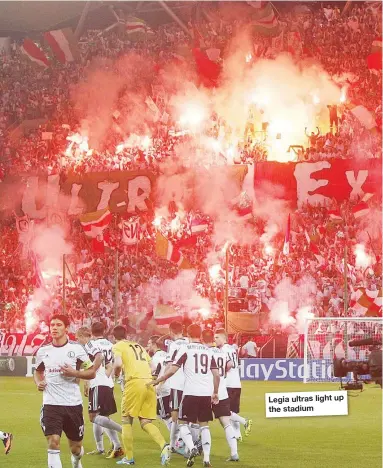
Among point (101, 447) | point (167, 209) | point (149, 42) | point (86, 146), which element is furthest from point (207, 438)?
point (149, 42)

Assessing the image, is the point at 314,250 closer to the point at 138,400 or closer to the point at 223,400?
the point at 223,400

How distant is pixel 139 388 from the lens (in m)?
15.6

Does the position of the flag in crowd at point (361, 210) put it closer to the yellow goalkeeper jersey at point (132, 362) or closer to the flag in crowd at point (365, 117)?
the flag in crowd at point (365, 117)

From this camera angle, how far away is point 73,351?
40.6 ft

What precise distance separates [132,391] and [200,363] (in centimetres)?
119

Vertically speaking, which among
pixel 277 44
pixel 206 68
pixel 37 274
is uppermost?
pixel 277 44

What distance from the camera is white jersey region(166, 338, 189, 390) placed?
15407 millimetres

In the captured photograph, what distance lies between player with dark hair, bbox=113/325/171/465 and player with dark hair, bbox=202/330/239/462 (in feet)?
3.59

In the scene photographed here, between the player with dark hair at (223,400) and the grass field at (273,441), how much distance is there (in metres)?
0.30

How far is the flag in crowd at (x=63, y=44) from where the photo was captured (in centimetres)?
5019

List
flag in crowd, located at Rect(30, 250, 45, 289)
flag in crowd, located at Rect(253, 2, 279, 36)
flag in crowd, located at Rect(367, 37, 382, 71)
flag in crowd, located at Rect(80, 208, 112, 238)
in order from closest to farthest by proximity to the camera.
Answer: flag in crowd, located at Rect(30, 250, 45, 289) → flag in crowd, located at Rect(80, 208, 112, 238) → flag in crowd, located at Rect(367, 37, 382, 71) → flag in crowd, located at Rect(253, 2, 279, 36)

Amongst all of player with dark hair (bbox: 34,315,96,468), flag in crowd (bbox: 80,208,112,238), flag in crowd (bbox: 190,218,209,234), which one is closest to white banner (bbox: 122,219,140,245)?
flag in crowd (bbox: 80,208,112,238)

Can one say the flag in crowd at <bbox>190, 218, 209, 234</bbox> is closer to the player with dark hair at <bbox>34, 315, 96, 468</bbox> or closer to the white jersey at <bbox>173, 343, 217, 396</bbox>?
the white jersey at <bbox>173, 343, 217, 396</bbox>

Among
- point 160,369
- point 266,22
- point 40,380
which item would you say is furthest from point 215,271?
point 40,380
